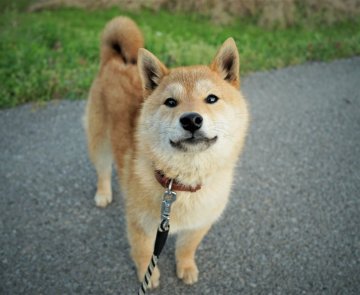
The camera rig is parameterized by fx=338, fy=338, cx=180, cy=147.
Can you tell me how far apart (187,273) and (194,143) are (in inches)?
45.7

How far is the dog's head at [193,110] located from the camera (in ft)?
6.61

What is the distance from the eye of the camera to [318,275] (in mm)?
2662

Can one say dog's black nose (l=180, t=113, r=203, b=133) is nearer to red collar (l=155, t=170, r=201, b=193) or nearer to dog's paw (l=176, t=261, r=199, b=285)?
red collar (l=155, t=170, r=201, b=193)

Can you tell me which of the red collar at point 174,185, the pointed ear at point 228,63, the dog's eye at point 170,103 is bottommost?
the red collar at point 174,185

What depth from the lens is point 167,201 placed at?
2.07 metres

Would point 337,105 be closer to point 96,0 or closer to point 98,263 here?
point 98,263

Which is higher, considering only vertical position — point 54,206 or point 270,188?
point 270,188

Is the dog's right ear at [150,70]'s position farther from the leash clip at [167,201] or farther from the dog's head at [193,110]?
the leash clip at [167,201]

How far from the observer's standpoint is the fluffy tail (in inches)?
118

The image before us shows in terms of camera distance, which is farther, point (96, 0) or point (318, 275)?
point (96, 0)

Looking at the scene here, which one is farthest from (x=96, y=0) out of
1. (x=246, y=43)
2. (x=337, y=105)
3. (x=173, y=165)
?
(x=173, y=165)

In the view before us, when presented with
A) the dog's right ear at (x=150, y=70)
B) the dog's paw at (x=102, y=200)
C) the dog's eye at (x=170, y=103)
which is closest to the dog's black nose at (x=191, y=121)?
the dog's eye at (x=170, y=103)

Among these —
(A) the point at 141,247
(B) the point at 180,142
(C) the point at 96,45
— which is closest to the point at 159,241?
(A) the point at 141,247

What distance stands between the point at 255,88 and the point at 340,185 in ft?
7.58
